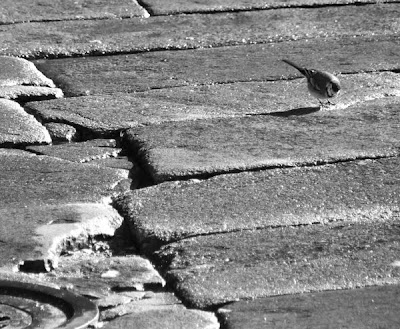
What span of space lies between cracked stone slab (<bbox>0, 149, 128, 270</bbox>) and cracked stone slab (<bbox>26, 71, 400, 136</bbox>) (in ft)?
1.36

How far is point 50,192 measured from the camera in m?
3.46


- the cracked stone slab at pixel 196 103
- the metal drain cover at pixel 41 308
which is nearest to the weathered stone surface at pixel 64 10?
the cracked stone slab at pixel 196 103

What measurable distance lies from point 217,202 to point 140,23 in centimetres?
235

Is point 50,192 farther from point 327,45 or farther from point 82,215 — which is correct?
point 327,45

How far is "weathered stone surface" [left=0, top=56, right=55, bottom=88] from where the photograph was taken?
180 inches

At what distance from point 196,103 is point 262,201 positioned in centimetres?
109

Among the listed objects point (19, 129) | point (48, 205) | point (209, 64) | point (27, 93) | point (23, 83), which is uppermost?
point (209, 64)

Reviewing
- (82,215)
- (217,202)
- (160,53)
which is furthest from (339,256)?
(160,53)

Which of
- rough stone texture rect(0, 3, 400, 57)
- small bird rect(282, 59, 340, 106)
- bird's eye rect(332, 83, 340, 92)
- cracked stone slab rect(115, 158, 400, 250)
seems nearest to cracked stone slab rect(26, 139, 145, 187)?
Result: cracked stone slab rect(115, 158, 400, 250)

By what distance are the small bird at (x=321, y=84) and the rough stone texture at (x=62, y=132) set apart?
0.90 meters

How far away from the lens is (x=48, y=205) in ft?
11.0

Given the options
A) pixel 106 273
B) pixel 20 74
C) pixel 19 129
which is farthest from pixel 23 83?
pixel 106 273

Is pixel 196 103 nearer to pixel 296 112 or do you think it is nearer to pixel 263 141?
pixel 296 112

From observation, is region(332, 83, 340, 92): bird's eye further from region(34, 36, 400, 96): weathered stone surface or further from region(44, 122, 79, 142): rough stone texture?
region(44, 122, 79, 142): rough stone texture
